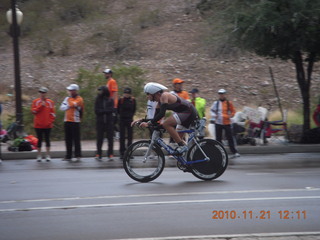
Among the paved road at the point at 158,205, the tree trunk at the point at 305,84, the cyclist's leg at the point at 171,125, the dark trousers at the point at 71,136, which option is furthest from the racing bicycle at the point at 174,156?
the tree trunk at the point at 305,84

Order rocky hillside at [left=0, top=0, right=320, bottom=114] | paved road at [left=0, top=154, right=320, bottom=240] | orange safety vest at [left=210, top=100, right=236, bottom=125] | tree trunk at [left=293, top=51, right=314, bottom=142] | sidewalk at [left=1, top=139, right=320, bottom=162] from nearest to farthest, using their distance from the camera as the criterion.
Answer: paved road at [left=0, top=154, right=320, bottom=240], orange safety vest at [left=210, top=100, right=236, bottom=125], sidewalk at [left=1, top=139, right=320, bottom=162], tree trunk at [left=293, top=51, right=314, bottom=142], rocky hillside at [left=0, top=0, right=320, bottom=114]

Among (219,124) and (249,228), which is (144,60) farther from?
(249,228)

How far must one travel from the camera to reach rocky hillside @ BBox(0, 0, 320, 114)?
2966 cm

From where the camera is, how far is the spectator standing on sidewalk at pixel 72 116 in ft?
46.9

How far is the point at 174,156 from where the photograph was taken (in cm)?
1038

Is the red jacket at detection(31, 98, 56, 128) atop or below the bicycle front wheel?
atop

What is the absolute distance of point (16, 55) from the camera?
667 inches

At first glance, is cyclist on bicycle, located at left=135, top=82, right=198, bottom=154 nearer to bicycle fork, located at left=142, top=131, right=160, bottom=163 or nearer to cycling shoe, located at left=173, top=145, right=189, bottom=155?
cycling shoe, located at left=173, top=145, right=189, bottom=155

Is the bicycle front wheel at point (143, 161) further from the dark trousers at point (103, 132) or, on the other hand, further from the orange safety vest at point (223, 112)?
the orange safety vest at point (223, 112)

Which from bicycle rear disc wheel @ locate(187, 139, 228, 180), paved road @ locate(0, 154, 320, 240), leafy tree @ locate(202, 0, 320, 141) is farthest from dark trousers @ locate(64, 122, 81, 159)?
leafy tree @ locate(202, 0, 320, 141)

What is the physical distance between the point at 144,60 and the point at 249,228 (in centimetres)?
2696

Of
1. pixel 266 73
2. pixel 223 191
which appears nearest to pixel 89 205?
pixel 223 191

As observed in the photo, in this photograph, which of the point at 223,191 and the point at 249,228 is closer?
the point at 249,228

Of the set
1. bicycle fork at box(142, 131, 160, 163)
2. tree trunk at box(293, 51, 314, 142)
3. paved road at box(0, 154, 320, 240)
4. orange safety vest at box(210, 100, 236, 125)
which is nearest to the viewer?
paved road at box(0, 154, 320, 240)
